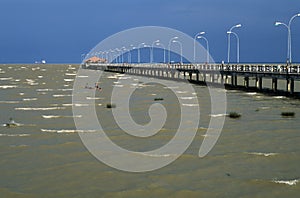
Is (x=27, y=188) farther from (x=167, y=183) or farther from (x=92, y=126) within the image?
(x=92, y=126)

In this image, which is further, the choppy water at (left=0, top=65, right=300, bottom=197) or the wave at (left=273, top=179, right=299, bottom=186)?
the wave at (left=273, top=179, right=299, bottom=186)

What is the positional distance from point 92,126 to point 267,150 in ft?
31.4

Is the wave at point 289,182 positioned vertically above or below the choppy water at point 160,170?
above

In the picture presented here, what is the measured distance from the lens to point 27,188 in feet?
42.6

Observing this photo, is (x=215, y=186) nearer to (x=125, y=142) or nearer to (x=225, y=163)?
(x=225, y=163)

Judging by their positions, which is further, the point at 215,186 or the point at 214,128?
the point at 214,128

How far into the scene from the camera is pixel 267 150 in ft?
58.6

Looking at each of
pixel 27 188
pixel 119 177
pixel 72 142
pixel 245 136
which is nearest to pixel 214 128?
pixel 245 136

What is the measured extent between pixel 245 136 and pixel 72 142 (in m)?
7.25

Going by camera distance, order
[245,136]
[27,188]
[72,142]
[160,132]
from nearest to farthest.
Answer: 1. [27,188]
2. [72,142]
3. [245,136]
4. [160,132]

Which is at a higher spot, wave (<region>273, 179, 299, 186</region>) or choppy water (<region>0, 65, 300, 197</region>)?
wave (<region>273, 179, 299, 186</region>)

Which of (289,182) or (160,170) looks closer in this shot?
(289,182)

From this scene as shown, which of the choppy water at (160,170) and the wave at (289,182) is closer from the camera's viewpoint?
the choppy water at (160,170)

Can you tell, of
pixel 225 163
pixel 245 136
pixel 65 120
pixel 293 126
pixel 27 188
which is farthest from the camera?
pixel 65 120
